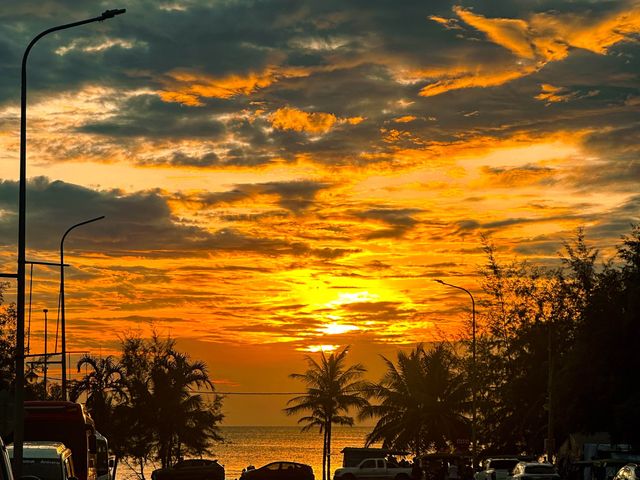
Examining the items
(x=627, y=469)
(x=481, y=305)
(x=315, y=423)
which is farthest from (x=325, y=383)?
(x=627, y=469)

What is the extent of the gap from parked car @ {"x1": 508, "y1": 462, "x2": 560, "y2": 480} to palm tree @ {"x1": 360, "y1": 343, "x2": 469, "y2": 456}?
111 feet

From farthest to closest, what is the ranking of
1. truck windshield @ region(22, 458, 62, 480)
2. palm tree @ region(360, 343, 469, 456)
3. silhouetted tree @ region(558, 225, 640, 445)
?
1. palm tree @ region(360, 343, 469, 456)
2. silhouetted tree @ region(558, 225, 640, 445)
3. truck windshield @ region(22, 458, 62, 480)

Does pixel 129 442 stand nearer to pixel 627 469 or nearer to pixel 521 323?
pixel 521 323

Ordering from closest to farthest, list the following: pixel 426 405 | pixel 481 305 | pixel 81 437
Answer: pixel 81 437
pixel 426 405
pixel 481 305

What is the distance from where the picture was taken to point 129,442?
2783 inches

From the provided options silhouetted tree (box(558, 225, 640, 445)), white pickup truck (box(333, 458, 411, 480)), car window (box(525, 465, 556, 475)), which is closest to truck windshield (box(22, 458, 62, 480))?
car window (box(525, 465, 556, 475))

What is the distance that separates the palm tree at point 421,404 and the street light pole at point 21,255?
5161 centimetres

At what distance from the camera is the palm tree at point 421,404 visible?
74.2 metres

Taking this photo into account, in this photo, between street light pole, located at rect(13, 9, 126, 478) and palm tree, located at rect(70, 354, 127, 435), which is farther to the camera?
palm tree, located at rect(70, 354, 127, 435)

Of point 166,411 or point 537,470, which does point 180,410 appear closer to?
point 166,411

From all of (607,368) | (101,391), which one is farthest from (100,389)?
(607,368)

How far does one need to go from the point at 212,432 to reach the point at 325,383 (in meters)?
10.7

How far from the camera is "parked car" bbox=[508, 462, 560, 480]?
129 ft

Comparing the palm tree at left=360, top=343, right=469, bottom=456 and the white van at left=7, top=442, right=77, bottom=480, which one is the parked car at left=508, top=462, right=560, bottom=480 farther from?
the palm tree at left=360, top=343, right=469, bottom=456
